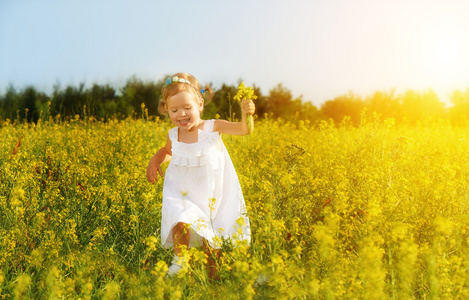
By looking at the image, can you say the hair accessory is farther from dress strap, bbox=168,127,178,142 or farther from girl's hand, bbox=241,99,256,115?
girl's hand, bbox=241,99,256,115

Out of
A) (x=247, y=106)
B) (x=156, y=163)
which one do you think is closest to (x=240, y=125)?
(x=247, y=106)

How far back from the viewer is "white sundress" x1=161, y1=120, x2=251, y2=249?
2.97 metres

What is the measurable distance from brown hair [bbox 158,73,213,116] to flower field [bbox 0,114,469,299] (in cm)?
59

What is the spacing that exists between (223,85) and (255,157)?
871cm

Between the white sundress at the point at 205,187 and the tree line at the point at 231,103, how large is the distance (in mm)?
8541

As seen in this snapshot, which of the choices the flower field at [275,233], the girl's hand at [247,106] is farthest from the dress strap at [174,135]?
the girl's hand at [247,106]

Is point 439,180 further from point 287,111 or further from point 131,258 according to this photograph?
point 287,111

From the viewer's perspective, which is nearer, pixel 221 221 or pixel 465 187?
pixel 221 221

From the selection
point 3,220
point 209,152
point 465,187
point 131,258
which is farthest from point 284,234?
point 3,220

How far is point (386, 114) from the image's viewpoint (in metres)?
17.0

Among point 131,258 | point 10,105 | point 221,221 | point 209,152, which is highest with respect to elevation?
point 10,105

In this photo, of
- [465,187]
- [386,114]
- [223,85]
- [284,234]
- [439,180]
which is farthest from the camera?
[386,114]

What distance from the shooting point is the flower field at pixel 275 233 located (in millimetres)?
2029

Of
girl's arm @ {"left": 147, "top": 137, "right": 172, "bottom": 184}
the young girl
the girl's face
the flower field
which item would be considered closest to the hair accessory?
the young girl
